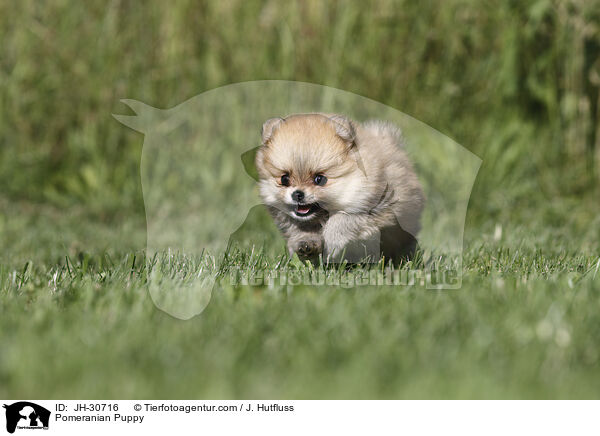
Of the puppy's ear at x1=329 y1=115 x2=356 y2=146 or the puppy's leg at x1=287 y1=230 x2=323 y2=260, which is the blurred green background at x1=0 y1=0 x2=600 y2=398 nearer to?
the puppy's leg at x1=287 y1=230 x2=323 y2=260

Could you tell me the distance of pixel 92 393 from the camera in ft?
6.27

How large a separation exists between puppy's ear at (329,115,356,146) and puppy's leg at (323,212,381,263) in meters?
0.27

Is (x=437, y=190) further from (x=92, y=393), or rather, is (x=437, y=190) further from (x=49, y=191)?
(x=49, y=191)

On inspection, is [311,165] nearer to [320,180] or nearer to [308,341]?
[320,180]

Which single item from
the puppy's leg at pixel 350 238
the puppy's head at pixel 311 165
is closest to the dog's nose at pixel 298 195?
the puppy's head at pixel 311 165

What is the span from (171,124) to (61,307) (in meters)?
0.83

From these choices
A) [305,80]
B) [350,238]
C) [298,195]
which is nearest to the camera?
[298,195]

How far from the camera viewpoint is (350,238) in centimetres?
284

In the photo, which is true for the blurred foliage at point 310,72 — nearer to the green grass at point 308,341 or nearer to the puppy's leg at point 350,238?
the puppy's leg at point 350,238

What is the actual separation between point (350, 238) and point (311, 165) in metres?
0.33

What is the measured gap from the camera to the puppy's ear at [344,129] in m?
2.74
